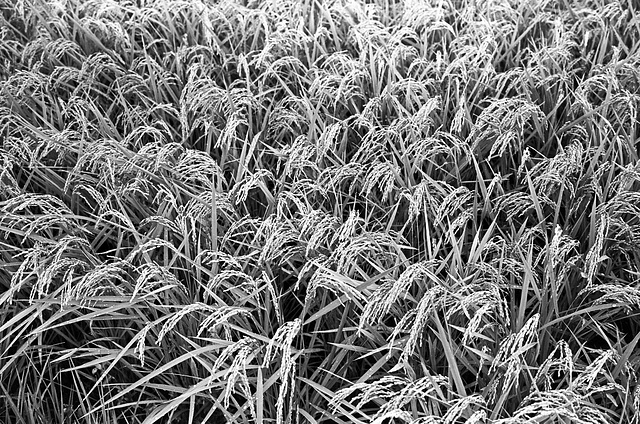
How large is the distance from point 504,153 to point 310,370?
114 centimetres

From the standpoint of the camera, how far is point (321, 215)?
2.40 metres

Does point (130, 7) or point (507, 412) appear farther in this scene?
point (130, 7)

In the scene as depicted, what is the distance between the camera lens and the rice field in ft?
6.73

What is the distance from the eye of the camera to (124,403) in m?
2.24

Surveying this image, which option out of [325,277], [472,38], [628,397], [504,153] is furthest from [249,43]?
[628,397]

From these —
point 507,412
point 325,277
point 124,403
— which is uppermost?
point 325,277

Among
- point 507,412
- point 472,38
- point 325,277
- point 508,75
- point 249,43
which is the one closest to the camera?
point 507,412

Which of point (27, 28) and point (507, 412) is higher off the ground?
point (27, 28)

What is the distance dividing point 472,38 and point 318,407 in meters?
1.91

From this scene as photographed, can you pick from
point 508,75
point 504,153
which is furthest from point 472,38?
point 504,153

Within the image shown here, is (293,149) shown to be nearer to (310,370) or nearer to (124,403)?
(310,370)

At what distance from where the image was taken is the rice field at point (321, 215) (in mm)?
2051

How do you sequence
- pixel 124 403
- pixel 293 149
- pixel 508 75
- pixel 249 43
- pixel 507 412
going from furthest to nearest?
pixel 249 43 → pixel 508 75 → pixel 293 149 → pixel 124 403 → pixel 507 412

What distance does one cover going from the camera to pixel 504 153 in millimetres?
2812
